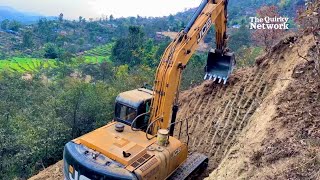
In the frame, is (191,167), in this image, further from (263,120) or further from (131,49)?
(131,49)

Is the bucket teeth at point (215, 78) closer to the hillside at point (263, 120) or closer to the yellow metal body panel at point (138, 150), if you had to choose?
the hillside at point (263, 120)

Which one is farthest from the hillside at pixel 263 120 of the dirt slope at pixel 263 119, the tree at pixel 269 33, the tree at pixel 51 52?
the tree at pixel 51 52

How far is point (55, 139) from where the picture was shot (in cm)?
1509

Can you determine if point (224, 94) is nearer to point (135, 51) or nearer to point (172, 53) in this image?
point (172, 53)

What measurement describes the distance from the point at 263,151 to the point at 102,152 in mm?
3231

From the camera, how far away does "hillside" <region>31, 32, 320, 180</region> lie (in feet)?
20.7

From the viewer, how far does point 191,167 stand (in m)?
9.40

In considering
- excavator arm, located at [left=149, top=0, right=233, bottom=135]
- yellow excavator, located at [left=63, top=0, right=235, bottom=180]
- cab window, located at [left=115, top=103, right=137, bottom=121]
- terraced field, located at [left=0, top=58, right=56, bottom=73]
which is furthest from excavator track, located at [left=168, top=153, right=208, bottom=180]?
terraced field, located at [left=0, top=58, right=56, bottom=73]

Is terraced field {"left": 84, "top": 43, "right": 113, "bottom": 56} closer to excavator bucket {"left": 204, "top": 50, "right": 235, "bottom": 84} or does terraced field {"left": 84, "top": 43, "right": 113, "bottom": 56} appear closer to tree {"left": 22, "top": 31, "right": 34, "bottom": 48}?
tree {"left": 22, "top": 31, "right": 34, "bottom": 48}

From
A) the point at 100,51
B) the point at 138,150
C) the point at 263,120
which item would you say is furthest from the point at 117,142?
the point at 100,51

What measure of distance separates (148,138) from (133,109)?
0.84m

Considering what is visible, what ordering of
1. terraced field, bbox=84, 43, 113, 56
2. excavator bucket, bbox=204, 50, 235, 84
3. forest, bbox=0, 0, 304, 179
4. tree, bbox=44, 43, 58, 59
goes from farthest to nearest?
Answer: 1. terraced field, bbox=84, 43, 113, 56
2. tree, bbox=44, 43, 58, 59
3. forest, bbox=0, 0, 304, 179
4. excavator bucket, bbox=204, 50, 235, 84

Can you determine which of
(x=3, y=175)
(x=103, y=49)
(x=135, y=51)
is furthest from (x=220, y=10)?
(x=103, y=49)

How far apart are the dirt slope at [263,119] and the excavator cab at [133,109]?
7.01ft
